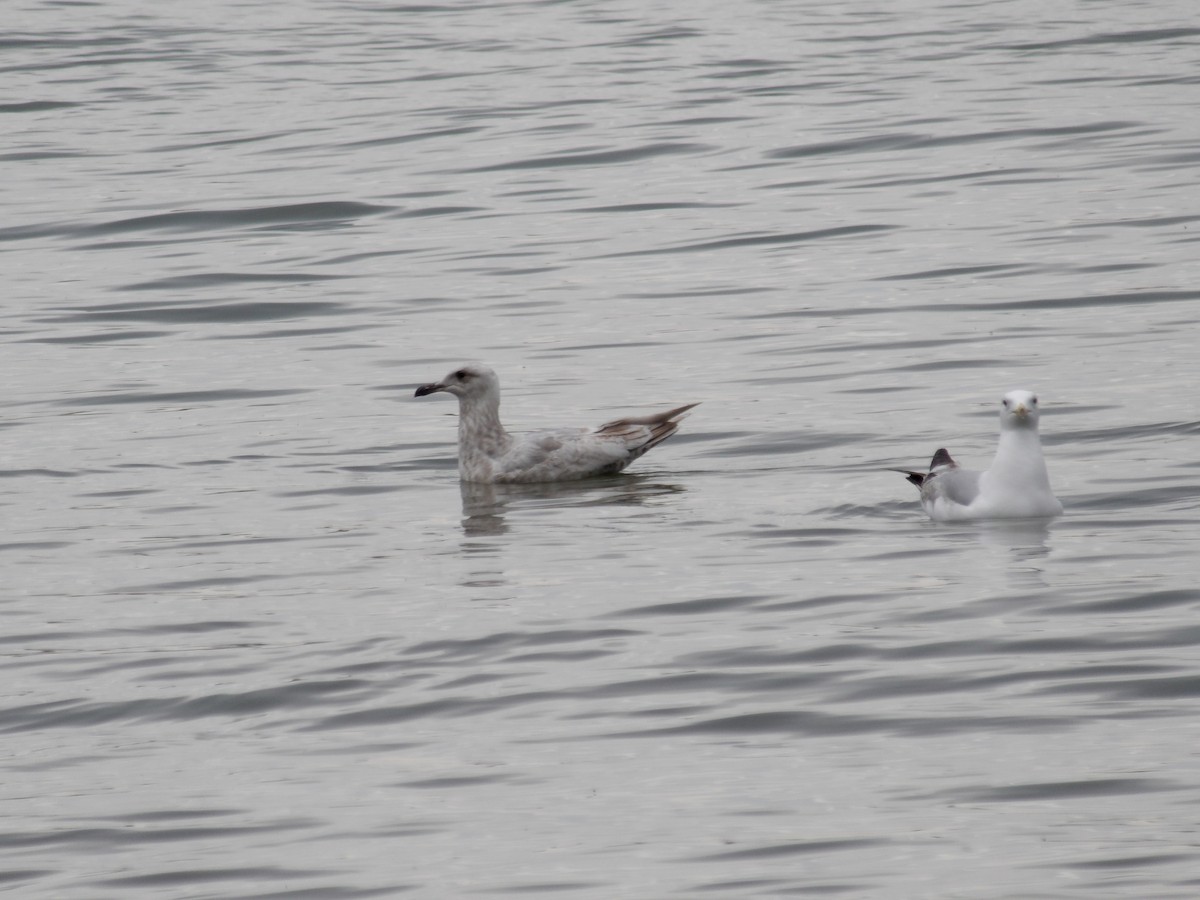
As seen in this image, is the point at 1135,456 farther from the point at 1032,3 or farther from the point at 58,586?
the point at 1032,3

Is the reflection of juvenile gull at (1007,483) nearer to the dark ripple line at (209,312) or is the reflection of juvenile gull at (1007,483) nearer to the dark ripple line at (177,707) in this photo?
the dark ripple line at (177,707)

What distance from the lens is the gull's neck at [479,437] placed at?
13289 millimetres

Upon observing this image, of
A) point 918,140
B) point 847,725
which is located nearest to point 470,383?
point 847,725

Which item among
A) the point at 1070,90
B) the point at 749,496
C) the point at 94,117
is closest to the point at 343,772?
the point at 749,496

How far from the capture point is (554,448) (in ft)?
43.3

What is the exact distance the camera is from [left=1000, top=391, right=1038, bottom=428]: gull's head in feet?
36.1

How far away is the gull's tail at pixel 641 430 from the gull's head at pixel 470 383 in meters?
0.90

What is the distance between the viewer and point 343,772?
24.3 ft

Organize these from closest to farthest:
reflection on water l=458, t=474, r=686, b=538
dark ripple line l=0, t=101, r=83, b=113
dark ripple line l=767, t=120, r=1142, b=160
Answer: reflection on water l=458, t=474, r=686, b=538 → dark ripple line l=767, t=120, r=1142, b=160 → dark ripple line l=0, t=101, r=83, b=113

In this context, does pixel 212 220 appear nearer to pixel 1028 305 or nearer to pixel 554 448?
pixel 1028 305

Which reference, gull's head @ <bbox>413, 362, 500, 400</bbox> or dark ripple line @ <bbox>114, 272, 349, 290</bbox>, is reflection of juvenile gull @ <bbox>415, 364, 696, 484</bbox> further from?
dark ripple line @ <bbox>114, 272, 349, 290</bbox>

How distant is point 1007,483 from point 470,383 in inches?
165

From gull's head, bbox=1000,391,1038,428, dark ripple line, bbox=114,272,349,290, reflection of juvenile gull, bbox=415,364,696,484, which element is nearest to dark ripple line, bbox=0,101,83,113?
dark ripple line, bbox=114,272,349,290

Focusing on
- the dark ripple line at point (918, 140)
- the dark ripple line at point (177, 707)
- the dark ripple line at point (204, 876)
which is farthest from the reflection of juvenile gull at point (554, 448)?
the dark ripple line at point (918, 140)
